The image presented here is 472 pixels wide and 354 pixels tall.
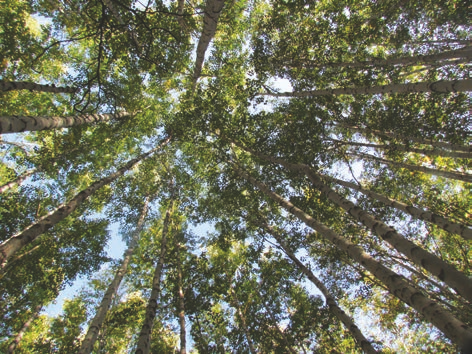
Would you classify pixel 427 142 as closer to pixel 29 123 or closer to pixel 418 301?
pixel 418 301

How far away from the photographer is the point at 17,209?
39.2 ft

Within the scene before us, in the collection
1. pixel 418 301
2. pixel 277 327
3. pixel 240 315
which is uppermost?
pixel 240 315

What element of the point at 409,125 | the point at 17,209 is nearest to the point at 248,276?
the point at 409,125

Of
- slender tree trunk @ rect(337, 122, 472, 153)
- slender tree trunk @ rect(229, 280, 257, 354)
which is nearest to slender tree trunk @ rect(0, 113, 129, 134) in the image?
slender tree trunk @ rect(229, 280, 257, 354)

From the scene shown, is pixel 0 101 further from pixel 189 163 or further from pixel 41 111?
pixel 189 163

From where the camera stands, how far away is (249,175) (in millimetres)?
10086

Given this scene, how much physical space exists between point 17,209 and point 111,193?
4448 mm

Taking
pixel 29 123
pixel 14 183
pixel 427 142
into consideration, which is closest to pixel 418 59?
pixel 427 142

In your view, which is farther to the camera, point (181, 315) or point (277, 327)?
point (277, 327)

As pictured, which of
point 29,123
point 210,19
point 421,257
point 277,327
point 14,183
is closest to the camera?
point 421,257

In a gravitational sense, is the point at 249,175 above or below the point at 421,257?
above

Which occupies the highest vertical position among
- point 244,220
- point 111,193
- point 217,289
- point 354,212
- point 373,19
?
point 373,19

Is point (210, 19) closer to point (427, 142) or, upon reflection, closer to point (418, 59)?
point (418, 59)

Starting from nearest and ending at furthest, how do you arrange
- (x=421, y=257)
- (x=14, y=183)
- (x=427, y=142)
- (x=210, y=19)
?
(x=421, y=257), (x=210, y=19), (x=427, y=142), (x=14, y=183)
